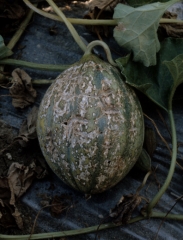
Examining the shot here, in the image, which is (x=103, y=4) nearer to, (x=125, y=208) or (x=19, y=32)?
(x=19, y=32)

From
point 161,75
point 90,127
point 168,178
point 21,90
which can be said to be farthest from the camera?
point 21,90

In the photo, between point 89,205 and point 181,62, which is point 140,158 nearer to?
point 89,205

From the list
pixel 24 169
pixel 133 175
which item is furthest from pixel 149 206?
pixel 24 169

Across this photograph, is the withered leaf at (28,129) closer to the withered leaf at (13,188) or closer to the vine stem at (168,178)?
the withered leaf at (13,188)

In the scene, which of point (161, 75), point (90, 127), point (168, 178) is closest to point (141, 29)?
point (161, 75)

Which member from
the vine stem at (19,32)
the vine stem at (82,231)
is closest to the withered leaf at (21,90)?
the vine stem at (19,32)

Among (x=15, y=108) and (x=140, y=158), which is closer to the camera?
(x=140, y=158)

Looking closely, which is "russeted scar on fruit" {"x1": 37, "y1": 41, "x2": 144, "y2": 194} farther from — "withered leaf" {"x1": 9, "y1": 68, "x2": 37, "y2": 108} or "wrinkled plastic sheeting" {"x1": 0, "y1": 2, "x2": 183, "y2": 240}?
"withered leaf" {"x1": 9, "y1": 68, "x2": 37, "y2": 108}
